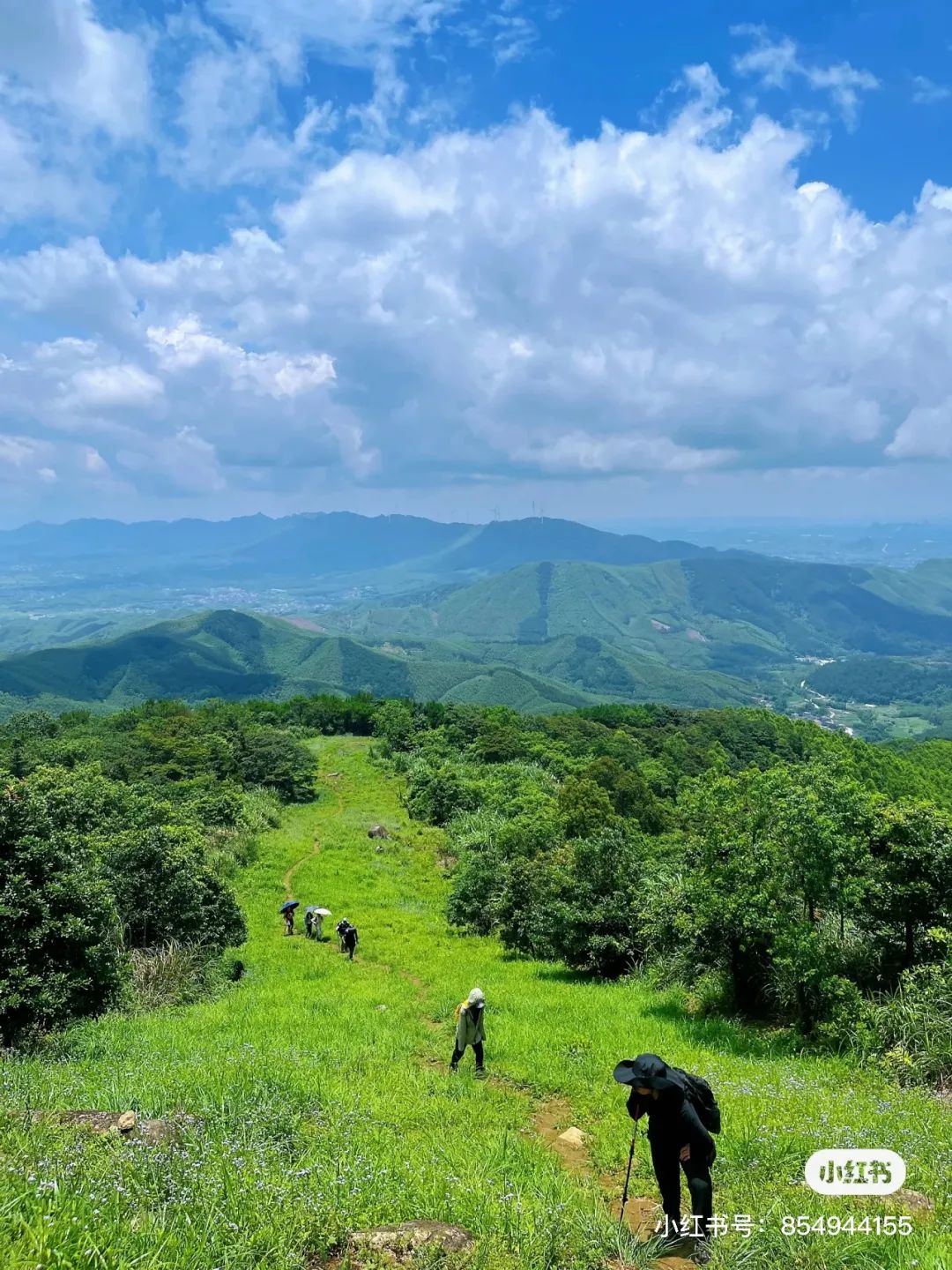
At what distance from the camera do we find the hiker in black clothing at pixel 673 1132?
5664mm

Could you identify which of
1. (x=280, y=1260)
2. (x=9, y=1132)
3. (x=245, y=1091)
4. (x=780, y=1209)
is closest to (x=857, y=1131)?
(x=780, y=1209)

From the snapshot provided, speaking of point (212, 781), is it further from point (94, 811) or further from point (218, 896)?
point (94, 811)

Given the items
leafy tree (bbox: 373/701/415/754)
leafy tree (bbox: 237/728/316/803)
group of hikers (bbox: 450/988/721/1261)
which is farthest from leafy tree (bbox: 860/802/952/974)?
leafy tree (bbox: 373/701/415/754)

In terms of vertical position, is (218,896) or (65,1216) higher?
(65,1216)

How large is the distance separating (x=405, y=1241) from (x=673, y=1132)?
2344 mm

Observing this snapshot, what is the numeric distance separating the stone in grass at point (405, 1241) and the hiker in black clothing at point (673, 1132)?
1678 mm

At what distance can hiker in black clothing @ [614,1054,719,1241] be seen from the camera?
5.66 m

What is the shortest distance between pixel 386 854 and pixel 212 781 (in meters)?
13.6

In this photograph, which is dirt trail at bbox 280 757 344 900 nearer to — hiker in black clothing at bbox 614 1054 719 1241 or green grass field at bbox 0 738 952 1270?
green grass field at bbox 0 738 952 1270

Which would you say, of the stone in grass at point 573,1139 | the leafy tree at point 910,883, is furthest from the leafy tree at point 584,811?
the stone in grass at point 573,1139

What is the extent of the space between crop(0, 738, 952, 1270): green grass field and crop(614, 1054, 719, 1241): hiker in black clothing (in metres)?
0.41

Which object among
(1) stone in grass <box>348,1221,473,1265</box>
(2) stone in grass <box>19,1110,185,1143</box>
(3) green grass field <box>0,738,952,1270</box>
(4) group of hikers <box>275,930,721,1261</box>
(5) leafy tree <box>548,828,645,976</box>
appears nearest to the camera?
(3) green grass field <box>0,738,952,1270</box>

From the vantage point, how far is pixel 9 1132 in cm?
599

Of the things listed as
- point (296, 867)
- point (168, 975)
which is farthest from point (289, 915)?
point (296, 867)
